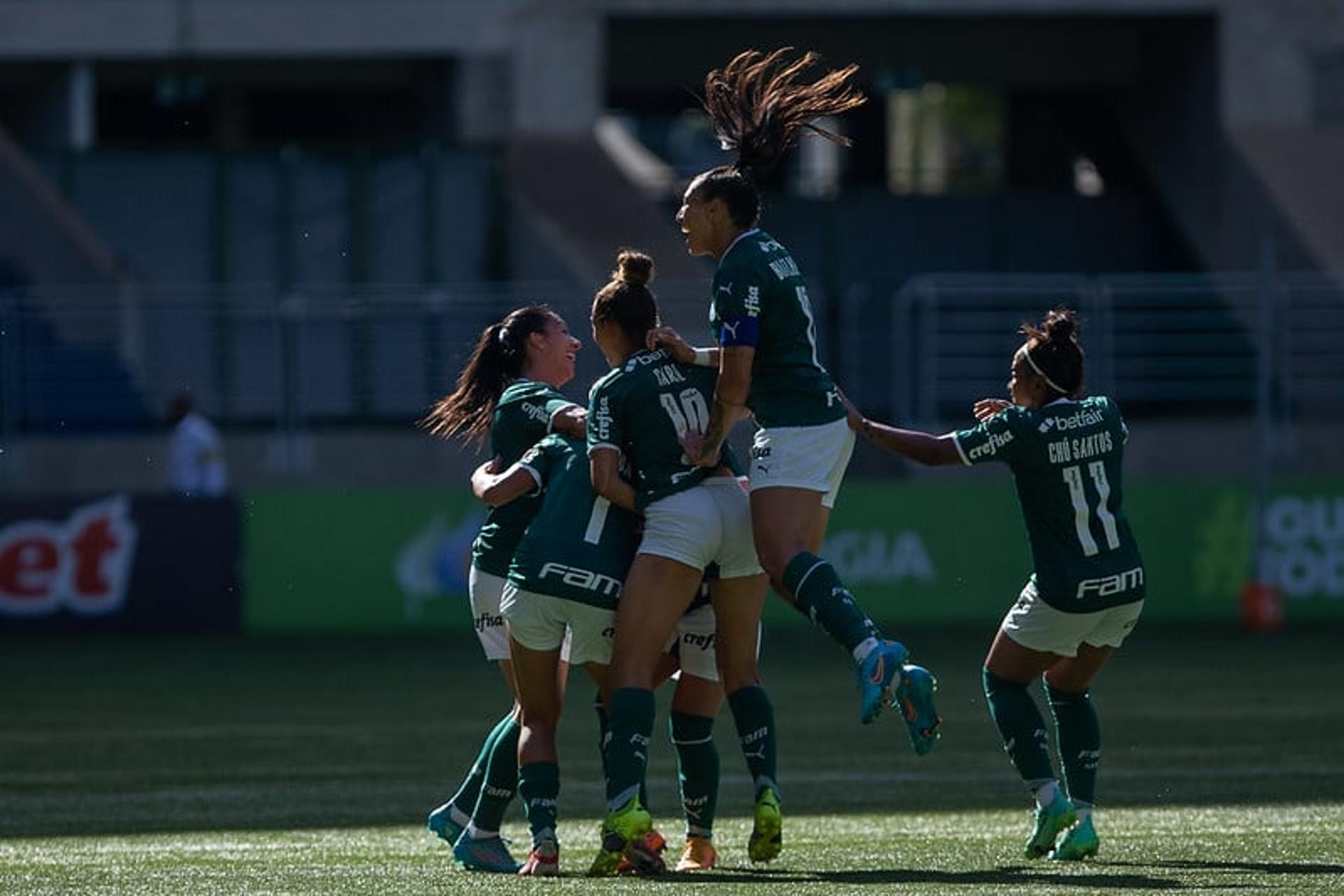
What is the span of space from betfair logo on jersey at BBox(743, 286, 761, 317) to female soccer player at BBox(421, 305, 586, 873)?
2.15 feet

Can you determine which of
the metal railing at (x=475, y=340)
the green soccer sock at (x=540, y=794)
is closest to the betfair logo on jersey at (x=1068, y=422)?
the green soccer sock at (x=540, y=794)

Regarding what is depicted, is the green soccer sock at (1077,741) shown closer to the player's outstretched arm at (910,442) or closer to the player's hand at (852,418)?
the player's outstretched arm at (910,442)

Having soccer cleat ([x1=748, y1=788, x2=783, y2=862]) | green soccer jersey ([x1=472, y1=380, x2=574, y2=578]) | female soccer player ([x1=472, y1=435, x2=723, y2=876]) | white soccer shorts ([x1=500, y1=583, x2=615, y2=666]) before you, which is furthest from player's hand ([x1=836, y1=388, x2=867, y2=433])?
soccer cleat ([x1=748, y1=788, x2=783, y2=862])

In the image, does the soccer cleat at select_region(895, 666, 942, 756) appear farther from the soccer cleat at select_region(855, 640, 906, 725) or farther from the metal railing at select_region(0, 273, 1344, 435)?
the metal railing at select_region(0, 273, 1344, 435)

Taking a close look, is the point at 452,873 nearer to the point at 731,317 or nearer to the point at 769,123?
the point at 731,317

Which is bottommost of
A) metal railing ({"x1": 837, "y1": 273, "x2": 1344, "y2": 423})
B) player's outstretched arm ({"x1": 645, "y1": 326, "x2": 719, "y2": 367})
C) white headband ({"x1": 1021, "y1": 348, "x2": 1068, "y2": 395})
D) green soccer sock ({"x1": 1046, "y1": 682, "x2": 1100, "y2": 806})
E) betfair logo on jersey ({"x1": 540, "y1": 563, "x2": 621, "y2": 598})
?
metal railing ({"x1": 837, "y1": 273, "x2": 1344, "y2": 423})

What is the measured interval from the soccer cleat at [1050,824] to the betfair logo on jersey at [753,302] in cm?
183

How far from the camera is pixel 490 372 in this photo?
891 cm

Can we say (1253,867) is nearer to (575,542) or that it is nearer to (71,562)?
(575,542)

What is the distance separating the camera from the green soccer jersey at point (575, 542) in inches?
324

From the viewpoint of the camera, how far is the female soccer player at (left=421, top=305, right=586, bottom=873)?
Answer: 855 centimetres

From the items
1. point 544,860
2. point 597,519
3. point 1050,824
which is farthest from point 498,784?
point 1050,824

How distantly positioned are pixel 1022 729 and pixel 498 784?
1720 millimetres

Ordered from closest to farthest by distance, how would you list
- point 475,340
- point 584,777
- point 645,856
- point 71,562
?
point 645,856
point 584,777
point 71,562
point 475,340
